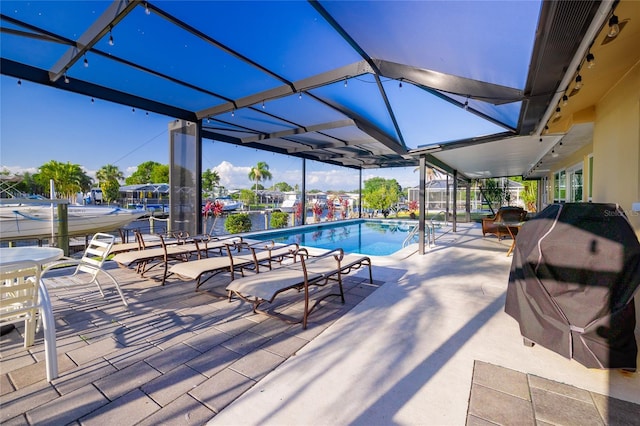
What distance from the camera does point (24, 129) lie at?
12.4m

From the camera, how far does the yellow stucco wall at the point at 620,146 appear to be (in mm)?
2732

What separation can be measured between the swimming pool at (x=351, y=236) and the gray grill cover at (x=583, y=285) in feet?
20.8

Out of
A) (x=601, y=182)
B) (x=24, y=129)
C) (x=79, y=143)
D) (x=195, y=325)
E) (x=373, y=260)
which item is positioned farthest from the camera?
(x=79, y=143)

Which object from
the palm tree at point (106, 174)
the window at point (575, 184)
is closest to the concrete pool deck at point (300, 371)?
the window at point (575, 184)

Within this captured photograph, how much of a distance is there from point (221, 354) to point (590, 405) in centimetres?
260

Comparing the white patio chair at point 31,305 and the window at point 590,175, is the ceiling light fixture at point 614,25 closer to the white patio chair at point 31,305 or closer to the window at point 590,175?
the white patio chair at point 31,305

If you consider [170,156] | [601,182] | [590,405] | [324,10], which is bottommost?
[590,405]

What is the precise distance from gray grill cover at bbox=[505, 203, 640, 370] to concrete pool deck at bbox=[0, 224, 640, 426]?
219mm

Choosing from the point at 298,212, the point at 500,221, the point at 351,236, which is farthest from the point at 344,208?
the point at 500,221

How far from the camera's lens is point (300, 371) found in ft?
6.88

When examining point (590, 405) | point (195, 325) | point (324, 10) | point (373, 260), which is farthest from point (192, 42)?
point (590, 405)

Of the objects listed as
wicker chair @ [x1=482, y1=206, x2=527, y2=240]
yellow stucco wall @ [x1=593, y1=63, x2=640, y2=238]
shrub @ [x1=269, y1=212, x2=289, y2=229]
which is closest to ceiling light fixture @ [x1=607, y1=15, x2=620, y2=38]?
yellow stucco wall @ [x1=593, y1=63, x2=640, y2=238]

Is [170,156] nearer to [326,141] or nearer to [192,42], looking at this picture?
[192,42]

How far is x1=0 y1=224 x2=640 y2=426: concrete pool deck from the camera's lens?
168 cm
